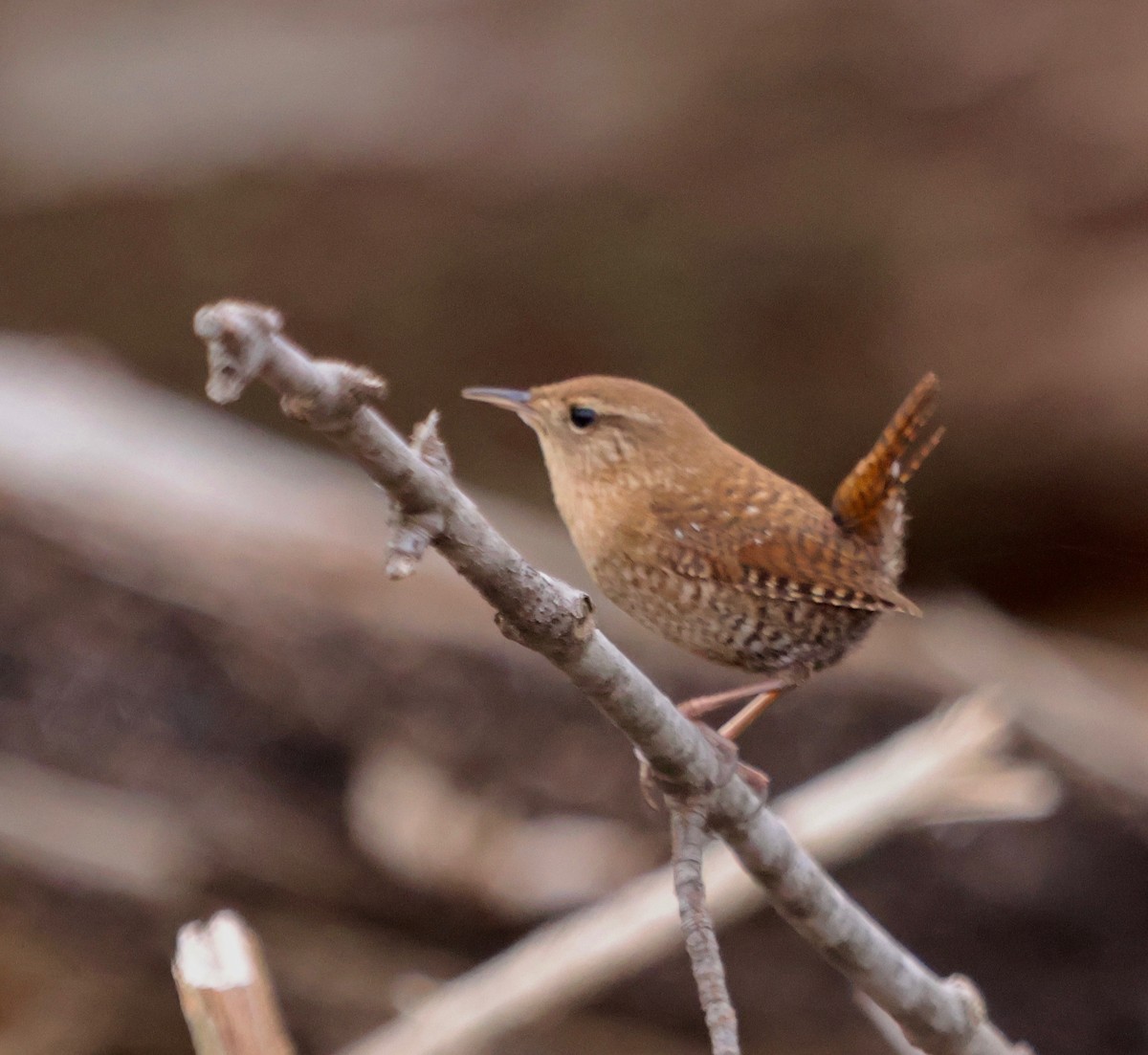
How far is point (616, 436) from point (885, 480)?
0.45m

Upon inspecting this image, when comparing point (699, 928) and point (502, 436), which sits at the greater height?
point (502, 436)

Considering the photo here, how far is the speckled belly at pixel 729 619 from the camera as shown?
2129 millimetres

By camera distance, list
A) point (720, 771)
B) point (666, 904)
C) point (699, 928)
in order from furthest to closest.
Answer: point (666, 904)
point (720, 771)
point (699, 928)

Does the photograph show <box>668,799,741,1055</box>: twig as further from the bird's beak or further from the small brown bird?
the bird's beak

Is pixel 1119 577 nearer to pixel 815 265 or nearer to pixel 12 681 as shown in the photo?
pixel 815 265

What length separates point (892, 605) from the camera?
2158 millimetres

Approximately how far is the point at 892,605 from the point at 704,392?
321 centimetres

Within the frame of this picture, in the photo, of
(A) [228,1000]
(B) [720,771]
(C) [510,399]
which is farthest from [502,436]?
(A) [228,1000]

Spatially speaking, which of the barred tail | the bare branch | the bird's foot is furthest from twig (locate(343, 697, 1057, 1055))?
the bare branch

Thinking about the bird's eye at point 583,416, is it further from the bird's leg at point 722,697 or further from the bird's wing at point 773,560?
the bird's leg at point 722,697

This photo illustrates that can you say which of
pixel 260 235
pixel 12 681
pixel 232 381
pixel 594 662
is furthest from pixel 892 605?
pixel 260 235

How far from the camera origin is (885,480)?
7.37ft

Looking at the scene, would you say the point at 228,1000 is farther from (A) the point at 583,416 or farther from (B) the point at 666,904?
(B) the point at 666,904

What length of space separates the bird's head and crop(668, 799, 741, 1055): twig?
0.63 meters
